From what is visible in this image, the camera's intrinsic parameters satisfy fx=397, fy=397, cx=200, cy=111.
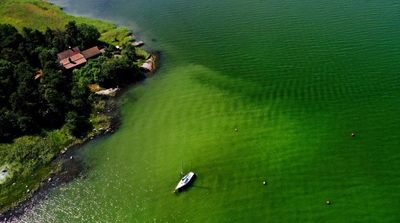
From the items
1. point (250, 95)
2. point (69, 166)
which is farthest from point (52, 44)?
point (250, 95)

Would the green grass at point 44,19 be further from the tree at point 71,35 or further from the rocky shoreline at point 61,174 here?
the rocky shoreline at point 61,174

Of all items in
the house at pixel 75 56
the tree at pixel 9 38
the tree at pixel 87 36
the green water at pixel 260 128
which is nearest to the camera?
the green water at pixel 260 128

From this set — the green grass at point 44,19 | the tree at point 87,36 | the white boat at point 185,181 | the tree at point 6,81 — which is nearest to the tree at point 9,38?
the tree at point 6,81

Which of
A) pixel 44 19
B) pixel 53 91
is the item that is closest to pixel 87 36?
pixel 53 91

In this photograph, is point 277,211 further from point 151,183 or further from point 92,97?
point 92,97

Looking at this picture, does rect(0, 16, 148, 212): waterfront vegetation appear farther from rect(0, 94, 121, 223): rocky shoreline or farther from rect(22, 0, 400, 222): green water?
rect(22, 0, 400, 222): green water

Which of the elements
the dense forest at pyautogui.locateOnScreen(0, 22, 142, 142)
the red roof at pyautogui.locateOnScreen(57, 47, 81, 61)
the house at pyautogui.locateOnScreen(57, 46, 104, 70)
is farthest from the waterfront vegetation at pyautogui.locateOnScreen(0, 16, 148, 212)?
the house at pyautogui.locateOnScreen(57, 46, 104, 70)
